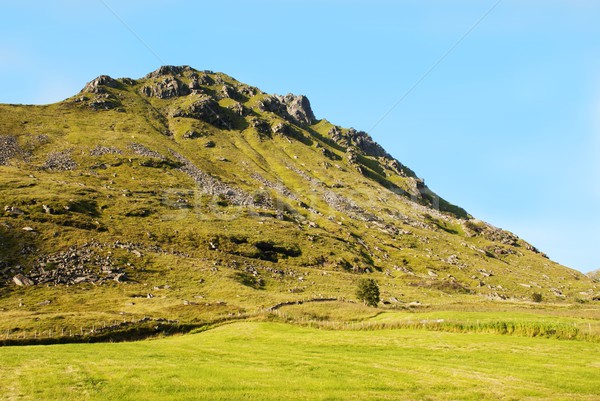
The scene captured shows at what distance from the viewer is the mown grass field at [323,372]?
70.0 feet

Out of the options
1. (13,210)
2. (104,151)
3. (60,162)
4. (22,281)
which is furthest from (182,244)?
(104,151)

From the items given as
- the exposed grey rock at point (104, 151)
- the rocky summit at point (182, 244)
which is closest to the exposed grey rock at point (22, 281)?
the rocky summit at point (182, 244)

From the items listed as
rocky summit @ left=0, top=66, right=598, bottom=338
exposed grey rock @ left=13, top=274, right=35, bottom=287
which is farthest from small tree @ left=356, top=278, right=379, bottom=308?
exposed grey rock @ left=13, top=274, right=35, bottom=287

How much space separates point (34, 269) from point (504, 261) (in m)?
186

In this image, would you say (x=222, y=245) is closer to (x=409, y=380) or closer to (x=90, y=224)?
(x=90, y=224)

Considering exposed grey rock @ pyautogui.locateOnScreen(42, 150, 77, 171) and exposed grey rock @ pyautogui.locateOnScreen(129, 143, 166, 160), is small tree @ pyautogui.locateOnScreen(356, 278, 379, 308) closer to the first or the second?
exposed grey rock @ pyautogui.locateOnScreen(42, 150, 77, 171)

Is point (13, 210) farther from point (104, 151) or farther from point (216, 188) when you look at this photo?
point (104, 151)

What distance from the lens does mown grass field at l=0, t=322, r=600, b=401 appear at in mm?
21328

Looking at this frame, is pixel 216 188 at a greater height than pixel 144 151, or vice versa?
pixel 144 151

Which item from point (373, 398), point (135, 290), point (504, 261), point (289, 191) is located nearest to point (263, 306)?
point (135, 290)

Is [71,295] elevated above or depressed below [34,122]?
below

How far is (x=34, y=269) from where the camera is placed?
74250 millimetres

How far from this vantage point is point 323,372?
26.1 meters

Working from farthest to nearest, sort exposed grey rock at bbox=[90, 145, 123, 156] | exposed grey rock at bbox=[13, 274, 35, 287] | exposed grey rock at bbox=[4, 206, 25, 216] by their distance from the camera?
exposed grey rock at bbox=[90, 145, 123, 156], exposed grey rock at bbox=[4, 206, 25, 216], exposed grey rock at bbox=[13, 274, 35, 287]
